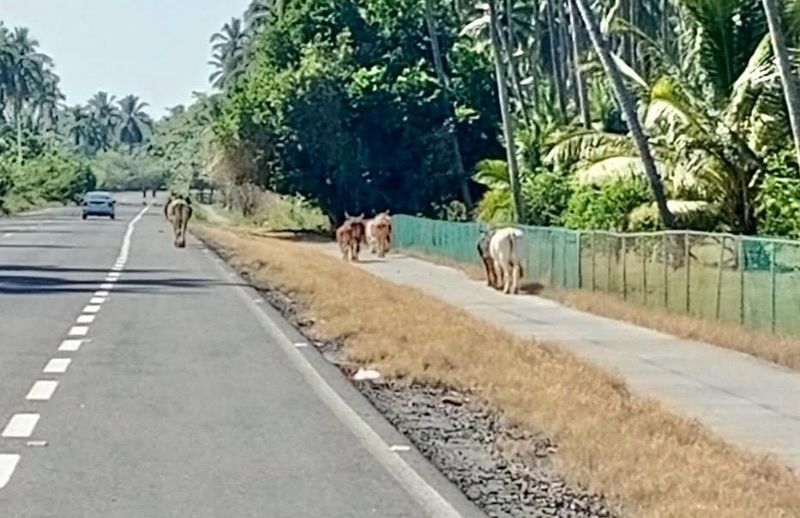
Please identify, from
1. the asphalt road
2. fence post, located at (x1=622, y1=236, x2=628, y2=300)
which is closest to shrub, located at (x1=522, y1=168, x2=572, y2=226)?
fence post, located at (x1=622, y1=236, x2=628, y2=300)

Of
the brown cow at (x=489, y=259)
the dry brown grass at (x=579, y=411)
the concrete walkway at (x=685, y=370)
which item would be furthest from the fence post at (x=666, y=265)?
the brown cow at (x=489, y=259)

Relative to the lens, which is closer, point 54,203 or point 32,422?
point 32,422

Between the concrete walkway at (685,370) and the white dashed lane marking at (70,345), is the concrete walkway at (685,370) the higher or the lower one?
the lower one

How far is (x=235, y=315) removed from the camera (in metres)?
25.9

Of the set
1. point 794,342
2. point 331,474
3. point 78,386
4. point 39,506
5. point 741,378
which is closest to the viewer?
point 39,506

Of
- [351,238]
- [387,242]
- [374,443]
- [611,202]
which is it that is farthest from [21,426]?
[387,242]

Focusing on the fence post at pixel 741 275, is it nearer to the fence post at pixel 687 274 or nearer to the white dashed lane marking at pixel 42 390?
the fence post at pixel 687 274

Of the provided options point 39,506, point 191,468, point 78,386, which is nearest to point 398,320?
point 78,386

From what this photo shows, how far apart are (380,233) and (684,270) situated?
28628 millimetres

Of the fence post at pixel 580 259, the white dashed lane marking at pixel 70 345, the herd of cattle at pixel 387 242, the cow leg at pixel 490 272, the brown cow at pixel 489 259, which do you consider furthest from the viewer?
the cow leg at pixel 490 272

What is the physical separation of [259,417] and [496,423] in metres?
1.87

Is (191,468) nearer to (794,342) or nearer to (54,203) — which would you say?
(794,342)

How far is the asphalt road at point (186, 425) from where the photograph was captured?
10.7 meters

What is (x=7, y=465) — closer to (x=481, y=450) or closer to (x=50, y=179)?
(x=481, y=450)
